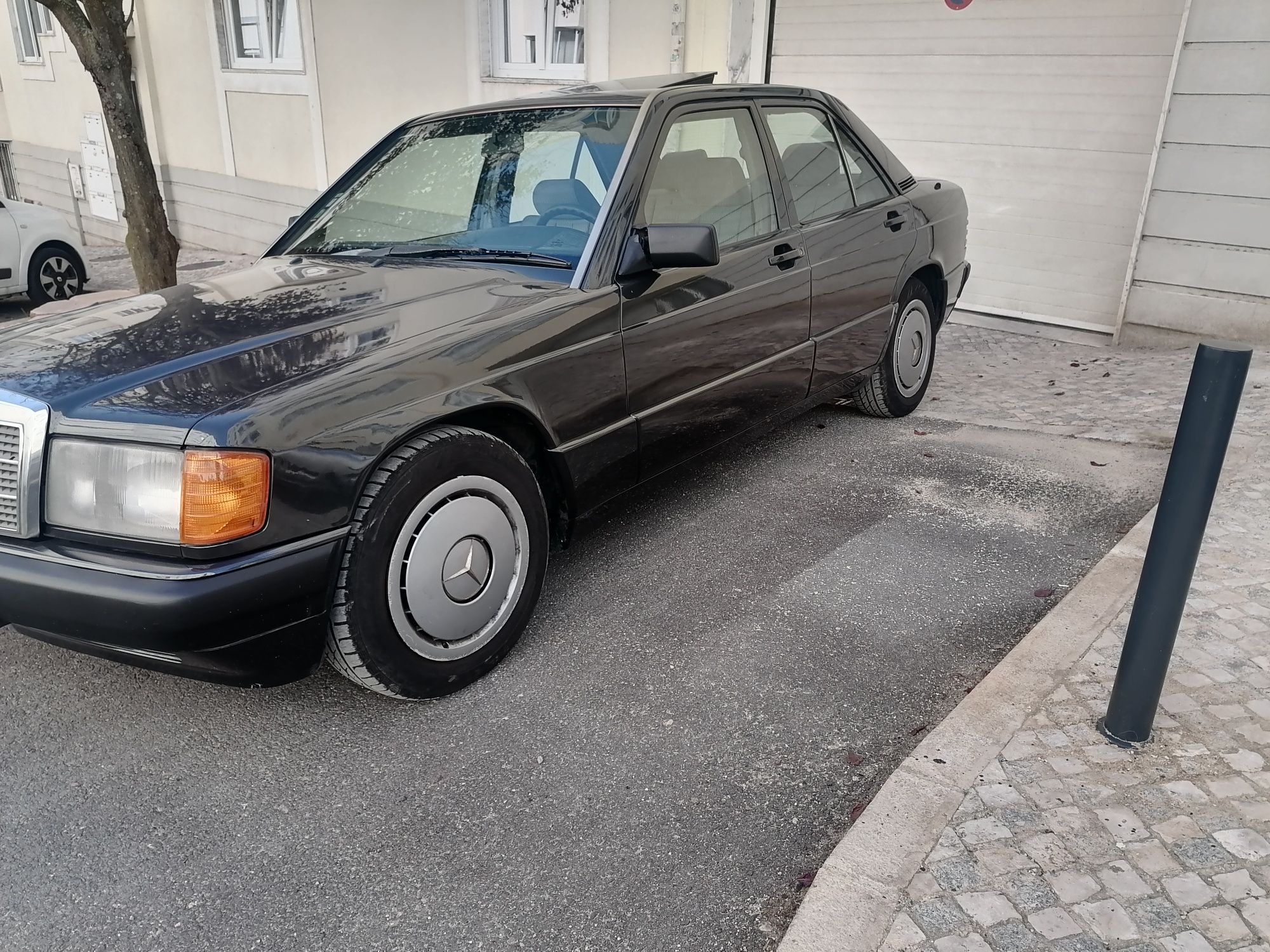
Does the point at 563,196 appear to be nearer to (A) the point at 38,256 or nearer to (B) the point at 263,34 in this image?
(A) the point at 38,256

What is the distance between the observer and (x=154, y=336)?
284cm

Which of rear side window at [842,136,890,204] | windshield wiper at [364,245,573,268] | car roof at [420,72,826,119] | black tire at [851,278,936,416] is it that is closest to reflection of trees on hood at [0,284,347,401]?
windshield wiper at [364,245,573,268]

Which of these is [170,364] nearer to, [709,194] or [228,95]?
[709,194]

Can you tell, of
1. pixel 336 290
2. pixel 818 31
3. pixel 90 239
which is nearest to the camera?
pixel 336 290

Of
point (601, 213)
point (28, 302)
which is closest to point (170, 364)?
point (601, 213)

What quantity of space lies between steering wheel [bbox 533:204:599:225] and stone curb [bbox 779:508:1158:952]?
1.97 metres

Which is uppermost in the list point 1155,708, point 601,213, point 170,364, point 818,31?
point 818,31

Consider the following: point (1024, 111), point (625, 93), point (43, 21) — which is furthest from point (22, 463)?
point (43, 21)

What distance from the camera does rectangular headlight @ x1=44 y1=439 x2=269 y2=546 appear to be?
229 cm

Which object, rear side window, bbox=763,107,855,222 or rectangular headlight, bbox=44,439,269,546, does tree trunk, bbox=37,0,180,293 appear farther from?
rectangular headlight, bbox=44,439,269,546

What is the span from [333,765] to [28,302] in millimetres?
9851

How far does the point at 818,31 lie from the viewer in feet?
26.1

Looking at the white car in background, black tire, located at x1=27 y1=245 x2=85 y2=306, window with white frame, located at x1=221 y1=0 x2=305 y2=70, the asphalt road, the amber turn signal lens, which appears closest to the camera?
the asphalt road

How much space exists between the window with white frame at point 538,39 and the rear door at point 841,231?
5079mm
